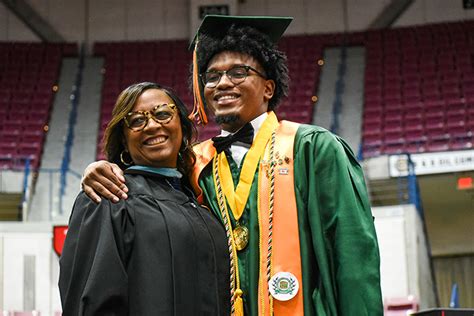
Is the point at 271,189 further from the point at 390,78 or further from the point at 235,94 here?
the point at 390,78

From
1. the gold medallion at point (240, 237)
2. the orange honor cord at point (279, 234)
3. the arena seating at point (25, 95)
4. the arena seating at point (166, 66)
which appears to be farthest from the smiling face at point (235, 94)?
the arena seating at point (166, 66)

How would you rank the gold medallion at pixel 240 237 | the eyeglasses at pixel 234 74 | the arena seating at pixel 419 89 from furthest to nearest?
the arena seating at pixel 419 89, the eyeglasses at pixel 234 74, the gold medallion at pixel 240 237

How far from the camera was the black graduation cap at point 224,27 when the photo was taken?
3.41m

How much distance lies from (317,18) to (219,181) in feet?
44.7

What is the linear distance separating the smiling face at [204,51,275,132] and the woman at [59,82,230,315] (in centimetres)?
18

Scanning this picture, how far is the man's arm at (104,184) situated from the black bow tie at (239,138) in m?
0.52

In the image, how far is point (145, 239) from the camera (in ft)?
9.74

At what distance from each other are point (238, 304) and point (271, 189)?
0.43 metres

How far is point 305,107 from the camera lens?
46.5 feet

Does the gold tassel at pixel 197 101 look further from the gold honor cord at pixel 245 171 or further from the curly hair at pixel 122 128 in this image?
the gold honor cord at pixel 245 171

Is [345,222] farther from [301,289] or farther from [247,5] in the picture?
[247,5]

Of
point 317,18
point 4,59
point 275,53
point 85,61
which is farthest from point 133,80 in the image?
point 275,53

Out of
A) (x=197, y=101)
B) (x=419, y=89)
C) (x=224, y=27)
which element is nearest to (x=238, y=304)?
(x=197, y=101)

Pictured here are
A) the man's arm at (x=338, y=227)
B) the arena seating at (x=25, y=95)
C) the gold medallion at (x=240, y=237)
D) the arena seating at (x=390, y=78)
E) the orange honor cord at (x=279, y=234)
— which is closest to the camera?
the man's arm at (x=338, y=227)
